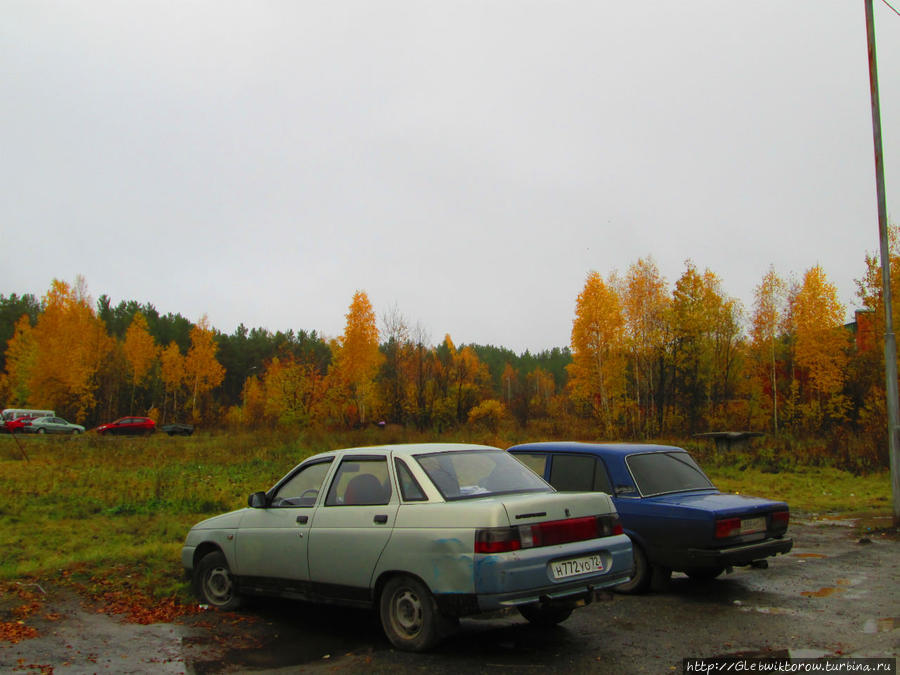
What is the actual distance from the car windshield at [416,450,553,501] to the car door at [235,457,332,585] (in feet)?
4.21

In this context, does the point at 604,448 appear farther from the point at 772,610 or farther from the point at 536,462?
the point at 772,610

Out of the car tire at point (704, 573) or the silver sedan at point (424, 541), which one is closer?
the silver sedan at point (424, 541)

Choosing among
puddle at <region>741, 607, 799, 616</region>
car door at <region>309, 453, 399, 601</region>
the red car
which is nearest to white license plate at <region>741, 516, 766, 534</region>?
puddle at <region>741, 607, 799, 616</region>

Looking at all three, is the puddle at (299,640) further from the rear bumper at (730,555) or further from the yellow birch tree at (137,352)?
the yellow birch tree at (137,352)

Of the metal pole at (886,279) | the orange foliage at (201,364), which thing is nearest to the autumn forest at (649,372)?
the orange foliage at (201,364)

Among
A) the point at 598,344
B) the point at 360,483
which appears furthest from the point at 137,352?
the point at 360,483

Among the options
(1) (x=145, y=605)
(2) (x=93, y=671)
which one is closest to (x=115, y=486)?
(1) (x=145, y=605)

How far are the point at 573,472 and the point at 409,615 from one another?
11.5 ft

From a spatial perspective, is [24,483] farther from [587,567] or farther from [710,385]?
[710,385]

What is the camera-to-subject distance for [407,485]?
573 centimetres

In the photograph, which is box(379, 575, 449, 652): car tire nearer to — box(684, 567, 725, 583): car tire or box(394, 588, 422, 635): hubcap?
box(394, 588, 422, 635): hubcap

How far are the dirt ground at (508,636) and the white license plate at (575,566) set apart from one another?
0.53 metres

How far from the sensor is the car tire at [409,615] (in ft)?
16.9

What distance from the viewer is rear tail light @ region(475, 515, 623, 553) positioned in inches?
195
